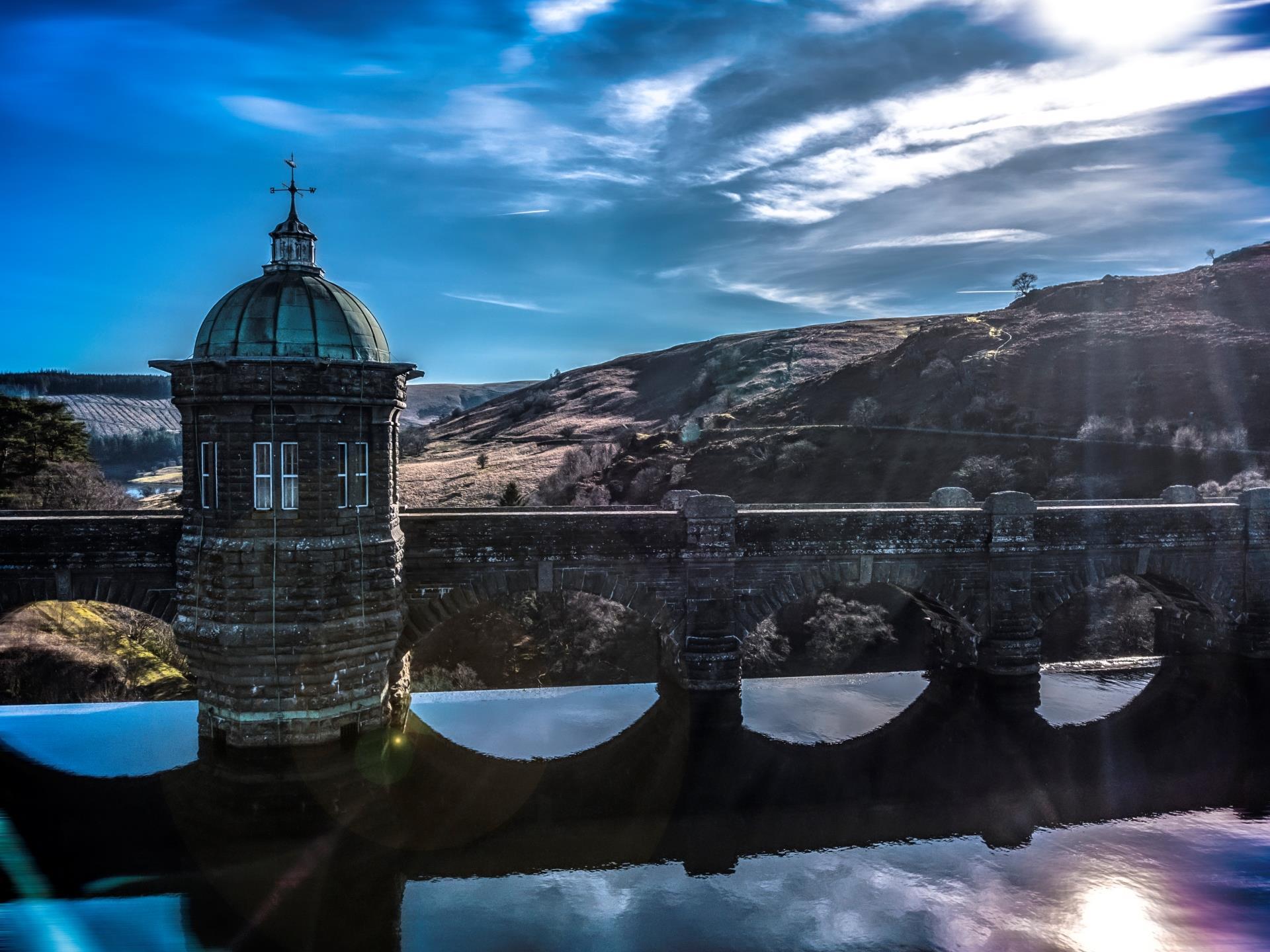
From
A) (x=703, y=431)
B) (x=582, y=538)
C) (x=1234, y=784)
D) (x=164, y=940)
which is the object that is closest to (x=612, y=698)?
(x=582, y=538)

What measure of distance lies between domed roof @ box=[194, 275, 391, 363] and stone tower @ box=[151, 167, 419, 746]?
3 cm

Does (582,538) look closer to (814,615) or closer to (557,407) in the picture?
(814,615)

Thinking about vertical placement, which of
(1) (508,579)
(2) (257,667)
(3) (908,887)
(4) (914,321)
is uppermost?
(4) (914,321)

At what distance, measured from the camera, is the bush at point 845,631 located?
29594 millimetres

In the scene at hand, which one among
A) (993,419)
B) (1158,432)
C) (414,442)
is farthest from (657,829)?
(414,442)

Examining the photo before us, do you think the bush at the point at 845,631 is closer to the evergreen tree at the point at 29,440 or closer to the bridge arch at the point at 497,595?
the bridge arch at the point at 497,595

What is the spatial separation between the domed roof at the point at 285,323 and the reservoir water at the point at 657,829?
813cm

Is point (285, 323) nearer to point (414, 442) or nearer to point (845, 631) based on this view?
point (845, 631)

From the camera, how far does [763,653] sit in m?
28.7

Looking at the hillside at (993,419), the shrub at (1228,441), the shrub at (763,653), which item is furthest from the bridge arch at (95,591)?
the shrub at (1228,441)

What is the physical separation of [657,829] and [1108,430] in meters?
50.5

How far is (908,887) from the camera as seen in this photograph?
45.3 ft

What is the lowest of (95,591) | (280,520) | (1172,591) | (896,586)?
(1172,591)

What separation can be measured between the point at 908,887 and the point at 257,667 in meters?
12.8
